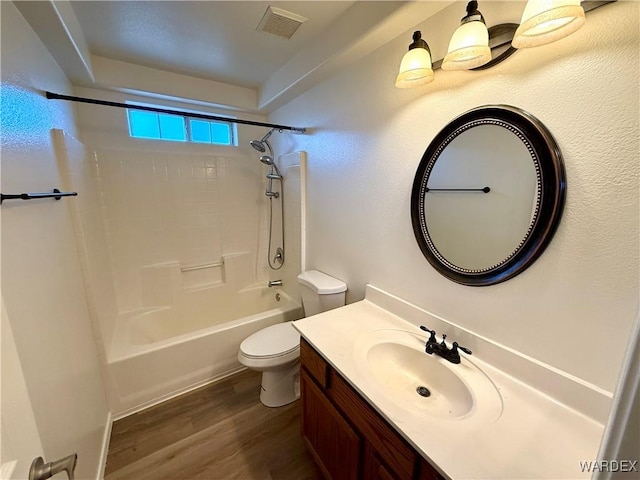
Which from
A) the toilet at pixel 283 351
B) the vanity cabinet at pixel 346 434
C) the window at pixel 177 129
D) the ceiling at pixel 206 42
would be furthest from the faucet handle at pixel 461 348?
the window at pixel 177 129

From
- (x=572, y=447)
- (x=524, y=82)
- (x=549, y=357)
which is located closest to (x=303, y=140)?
(x=524, y=82)

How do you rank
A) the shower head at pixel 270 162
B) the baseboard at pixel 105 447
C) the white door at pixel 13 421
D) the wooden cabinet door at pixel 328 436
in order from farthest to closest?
the shower head at pixel 270 162
the baseboard at pixel 105 447
the wooden cabinet door at pixel 328 436
the white door at pixel 13 421

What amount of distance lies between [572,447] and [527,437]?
110 mm

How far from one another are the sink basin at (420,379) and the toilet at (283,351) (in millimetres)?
562

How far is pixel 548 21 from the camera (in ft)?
2.35

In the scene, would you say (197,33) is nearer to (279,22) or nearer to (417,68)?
(279,22)

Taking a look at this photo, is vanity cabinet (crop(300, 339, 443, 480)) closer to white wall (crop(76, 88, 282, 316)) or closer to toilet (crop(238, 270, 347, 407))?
toilet (crop(238, 270, 347, 407))

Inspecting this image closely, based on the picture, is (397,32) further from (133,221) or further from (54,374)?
(133,221)

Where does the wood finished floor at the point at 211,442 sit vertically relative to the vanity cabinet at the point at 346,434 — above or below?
below

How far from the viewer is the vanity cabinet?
2.61 ft

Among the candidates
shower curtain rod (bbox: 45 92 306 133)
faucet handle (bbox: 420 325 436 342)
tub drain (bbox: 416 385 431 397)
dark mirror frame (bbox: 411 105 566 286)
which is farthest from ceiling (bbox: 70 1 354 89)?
tub drain (bbox: 416 385 431 397)

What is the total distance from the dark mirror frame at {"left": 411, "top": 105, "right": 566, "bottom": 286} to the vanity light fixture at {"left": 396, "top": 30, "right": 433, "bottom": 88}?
9.1 inches

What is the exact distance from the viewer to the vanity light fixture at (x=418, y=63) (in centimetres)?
105

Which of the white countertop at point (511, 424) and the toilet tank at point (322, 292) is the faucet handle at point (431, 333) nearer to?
the white countertop at point (511, 424)
